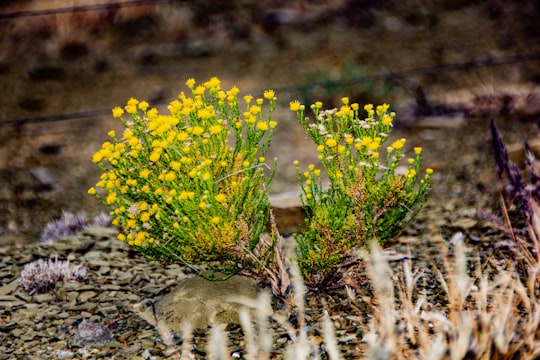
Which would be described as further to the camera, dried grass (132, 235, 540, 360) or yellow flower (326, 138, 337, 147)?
yellow flower (326, 138, 337, 147)

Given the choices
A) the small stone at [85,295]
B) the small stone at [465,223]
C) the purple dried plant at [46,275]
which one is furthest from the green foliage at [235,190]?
the small stone at [465,223]

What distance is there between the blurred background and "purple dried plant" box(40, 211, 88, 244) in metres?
0.48

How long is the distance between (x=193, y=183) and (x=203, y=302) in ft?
2.08

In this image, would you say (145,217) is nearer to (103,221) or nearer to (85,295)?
(85,295)

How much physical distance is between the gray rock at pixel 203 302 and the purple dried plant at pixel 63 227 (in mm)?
1453

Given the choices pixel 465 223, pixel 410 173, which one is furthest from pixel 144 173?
pixel 465 223

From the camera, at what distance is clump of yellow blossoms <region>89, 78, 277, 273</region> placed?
3117 millimetres

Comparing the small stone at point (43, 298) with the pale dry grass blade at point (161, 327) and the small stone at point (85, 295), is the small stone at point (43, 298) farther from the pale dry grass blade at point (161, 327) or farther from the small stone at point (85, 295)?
the pale dry grass blade at point (161, 327)

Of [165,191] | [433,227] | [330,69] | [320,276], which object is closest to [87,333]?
[165,191]

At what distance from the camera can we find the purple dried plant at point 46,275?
3910 mm

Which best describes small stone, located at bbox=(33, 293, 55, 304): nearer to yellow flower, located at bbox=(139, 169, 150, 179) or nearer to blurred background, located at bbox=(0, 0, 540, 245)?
yellow flower, located at bbox=(139, 169, 150, 179)

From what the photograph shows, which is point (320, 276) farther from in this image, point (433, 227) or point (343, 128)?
point (433, 227)

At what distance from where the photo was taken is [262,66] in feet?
26.1

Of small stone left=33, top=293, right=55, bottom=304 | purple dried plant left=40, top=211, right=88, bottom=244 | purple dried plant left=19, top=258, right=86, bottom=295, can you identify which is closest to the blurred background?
purple dried plant left=40, top=211, right=88, bottom=244
